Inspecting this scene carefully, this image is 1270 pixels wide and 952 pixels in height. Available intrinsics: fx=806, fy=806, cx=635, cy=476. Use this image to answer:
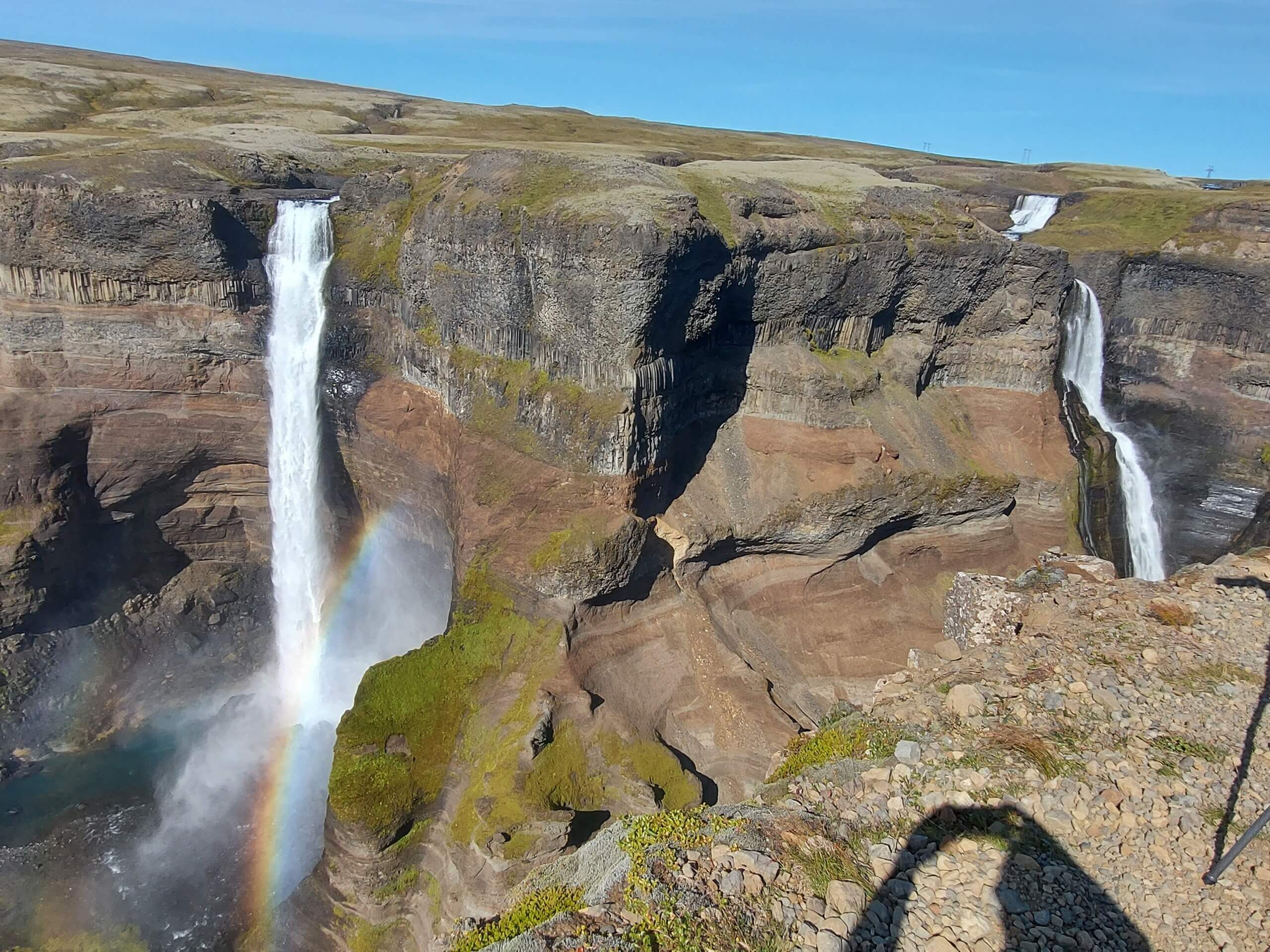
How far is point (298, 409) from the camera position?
95.6ft

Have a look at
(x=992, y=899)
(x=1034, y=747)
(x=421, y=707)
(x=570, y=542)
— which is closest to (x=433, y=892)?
(x=421, y=707)

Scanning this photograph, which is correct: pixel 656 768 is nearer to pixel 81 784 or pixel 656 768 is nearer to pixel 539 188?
A: pixel 539 188

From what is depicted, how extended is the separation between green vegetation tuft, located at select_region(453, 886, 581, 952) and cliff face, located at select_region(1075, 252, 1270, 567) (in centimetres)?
2900

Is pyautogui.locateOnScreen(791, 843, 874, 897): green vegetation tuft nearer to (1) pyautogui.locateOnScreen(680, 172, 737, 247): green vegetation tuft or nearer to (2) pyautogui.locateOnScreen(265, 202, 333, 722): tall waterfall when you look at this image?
(1) pyautogui.locateOnScreen(680, 172, 737, 247): green vegetation tuft

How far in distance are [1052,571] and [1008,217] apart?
2721cm

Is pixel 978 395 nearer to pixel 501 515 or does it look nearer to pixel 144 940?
pixel 501 515

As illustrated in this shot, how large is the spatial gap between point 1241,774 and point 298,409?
28.1 metres

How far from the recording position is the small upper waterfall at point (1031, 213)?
43.1m

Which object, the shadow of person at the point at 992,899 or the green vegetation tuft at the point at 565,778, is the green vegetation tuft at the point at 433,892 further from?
the shadow of person at the point at 992,899

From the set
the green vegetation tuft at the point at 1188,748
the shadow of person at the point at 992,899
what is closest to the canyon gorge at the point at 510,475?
the shadow of person at the point at 992,899

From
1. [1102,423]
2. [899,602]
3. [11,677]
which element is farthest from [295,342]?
[1102,423]

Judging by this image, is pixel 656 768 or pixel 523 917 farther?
pixel 656 768

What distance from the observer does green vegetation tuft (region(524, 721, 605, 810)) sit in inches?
725

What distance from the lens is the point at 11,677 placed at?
26984mm
